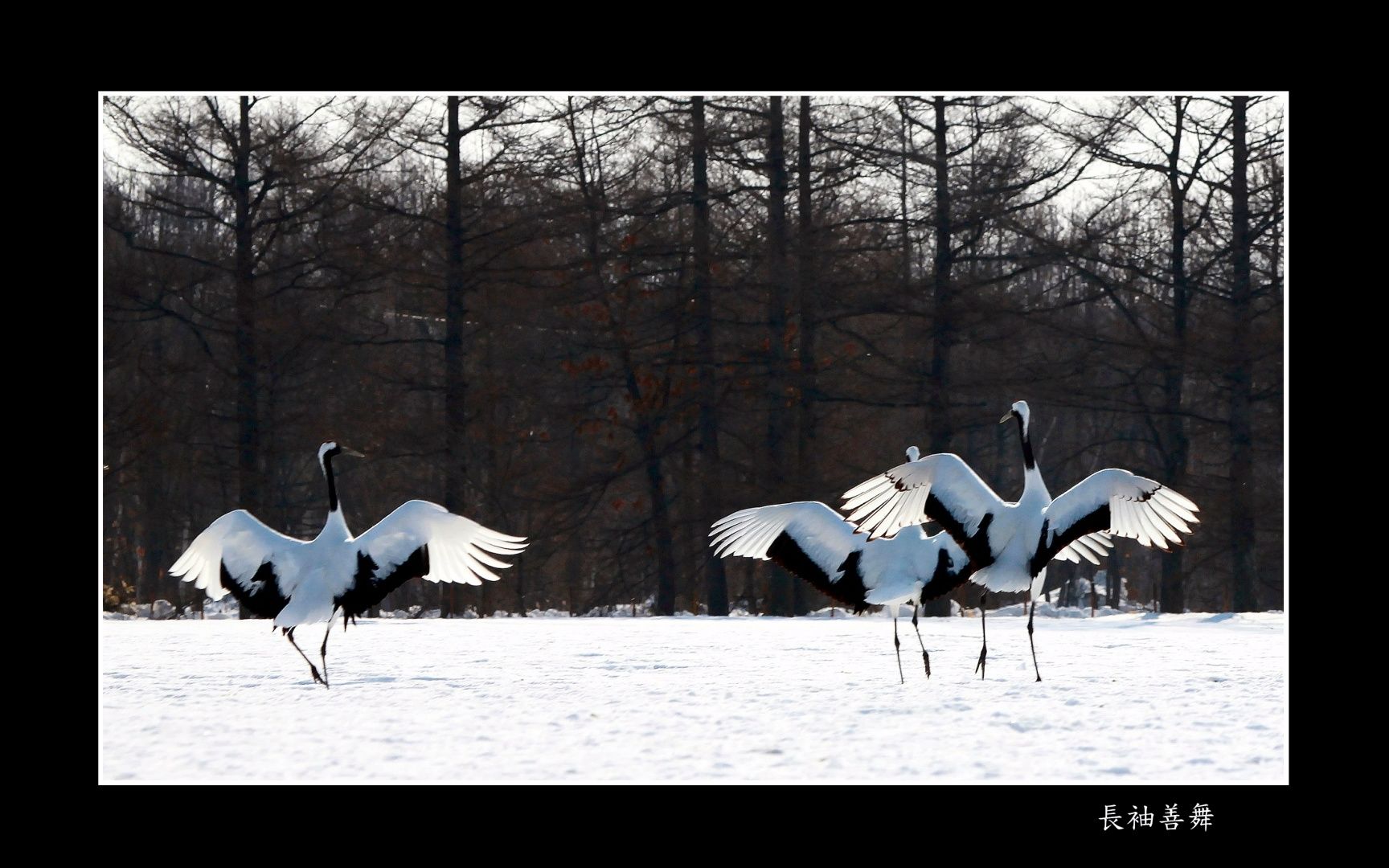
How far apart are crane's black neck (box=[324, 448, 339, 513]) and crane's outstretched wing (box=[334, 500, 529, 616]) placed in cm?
56

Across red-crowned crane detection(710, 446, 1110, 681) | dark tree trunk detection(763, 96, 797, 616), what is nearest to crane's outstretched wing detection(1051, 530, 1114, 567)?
red-crowned crane detection(710, 446, 1110, 681)

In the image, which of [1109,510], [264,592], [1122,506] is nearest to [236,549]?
[264,592]

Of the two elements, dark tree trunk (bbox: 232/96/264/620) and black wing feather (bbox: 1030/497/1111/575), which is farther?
dark tree trunk (bbox: 232/96/264/620)

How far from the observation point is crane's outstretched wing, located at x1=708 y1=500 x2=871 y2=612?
1021cm

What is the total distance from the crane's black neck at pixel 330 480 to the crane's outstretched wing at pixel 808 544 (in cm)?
281

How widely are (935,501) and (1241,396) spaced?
489 inches

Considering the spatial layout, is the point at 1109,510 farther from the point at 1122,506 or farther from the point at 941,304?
the point at 941,304

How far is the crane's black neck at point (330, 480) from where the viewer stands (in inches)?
411

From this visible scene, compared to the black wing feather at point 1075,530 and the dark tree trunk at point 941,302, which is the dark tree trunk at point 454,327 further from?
the black wing feather at point 1075,530

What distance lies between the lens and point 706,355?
21.8 meters

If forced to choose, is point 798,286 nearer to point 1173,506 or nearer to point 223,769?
point 1173,506

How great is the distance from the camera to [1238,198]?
66.8ft

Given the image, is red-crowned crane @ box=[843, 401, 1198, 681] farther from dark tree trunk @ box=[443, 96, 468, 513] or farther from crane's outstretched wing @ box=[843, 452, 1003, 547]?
dark tree trunk @ box=[443, 96, 468, 513]

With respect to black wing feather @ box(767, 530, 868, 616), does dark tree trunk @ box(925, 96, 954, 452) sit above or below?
above
